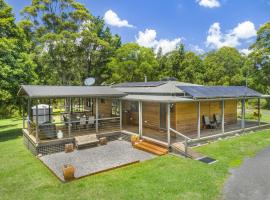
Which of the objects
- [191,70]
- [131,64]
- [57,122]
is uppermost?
[131,64]

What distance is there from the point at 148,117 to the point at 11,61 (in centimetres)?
1022

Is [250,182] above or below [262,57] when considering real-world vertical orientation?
below

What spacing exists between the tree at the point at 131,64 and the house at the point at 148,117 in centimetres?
1376

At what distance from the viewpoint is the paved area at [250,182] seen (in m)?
6.52

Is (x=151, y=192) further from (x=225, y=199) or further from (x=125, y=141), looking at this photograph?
(x=125, y=141)

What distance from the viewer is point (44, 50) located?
1016 inches

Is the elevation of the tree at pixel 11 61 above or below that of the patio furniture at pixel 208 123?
above

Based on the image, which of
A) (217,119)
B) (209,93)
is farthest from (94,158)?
(217,119)

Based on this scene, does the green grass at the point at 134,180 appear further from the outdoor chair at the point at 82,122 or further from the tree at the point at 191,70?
the tree at the point at 191,70

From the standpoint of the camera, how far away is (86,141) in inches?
473

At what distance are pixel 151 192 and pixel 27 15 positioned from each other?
27.5 m

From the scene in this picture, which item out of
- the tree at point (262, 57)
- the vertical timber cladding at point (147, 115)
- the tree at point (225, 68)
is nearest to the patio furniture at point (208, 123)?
the vertical timber cladding at point (147, 115)

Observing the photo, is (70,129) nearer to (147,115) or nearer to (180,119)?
(147,115)

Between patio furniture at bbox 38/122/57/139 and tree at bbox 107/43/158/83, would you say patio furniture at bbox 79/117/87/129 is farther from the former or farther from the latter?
tree at bbox 107/43/158/83
